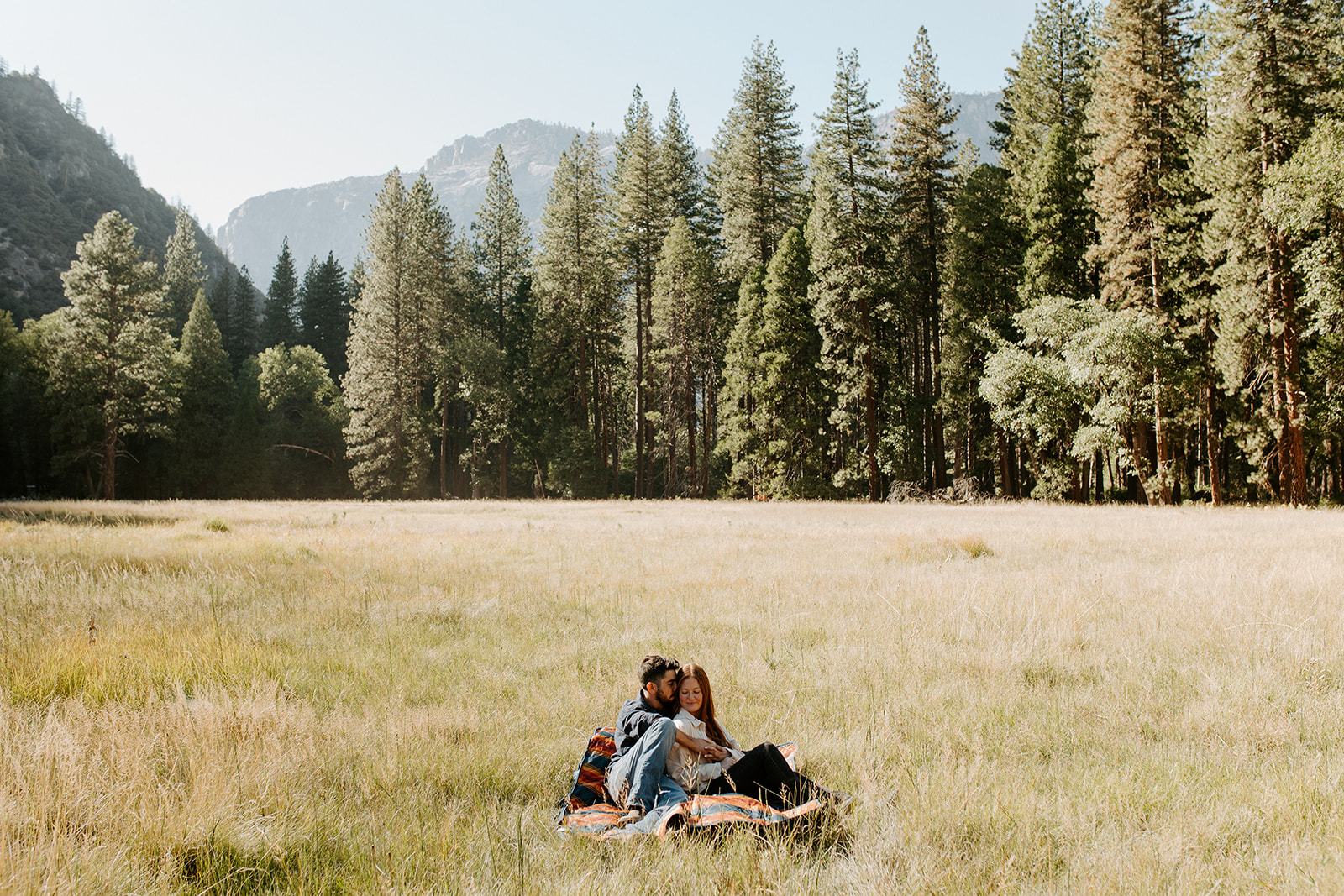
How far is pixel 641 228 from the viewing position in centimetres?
4012

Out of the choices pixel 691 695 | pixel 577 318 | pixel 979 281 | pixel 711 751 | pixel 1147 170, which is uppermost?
pixel 1147 170

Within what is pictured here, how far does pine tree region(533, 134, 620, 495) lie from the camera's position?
4109cm

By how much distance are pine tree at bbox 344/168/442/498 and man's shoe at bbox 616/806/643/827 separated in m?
43.3

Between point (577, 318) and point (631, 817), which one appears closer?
point (631, 817)

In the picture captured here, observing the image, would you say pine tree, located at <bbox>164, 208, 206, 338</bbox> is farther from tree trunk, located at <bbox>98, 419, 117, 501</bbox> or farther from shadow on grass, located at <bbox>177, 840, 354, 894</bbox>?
shadow on grass, located at <bbox>177, 840, 354, 894</bbox>

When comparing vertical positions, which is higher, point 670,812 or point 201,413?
point 201,413

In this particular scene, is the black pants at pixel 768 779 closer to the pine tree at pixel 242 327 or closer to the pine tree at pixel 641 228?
the pine tree at pixel 641 228

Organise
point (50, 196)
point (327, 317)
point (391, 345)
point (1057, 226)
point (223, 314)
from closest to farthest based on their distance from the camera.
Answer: point (1057, 226) < point (391, 345) < point (327, 317) < point (223, 314) < point (50, 196)

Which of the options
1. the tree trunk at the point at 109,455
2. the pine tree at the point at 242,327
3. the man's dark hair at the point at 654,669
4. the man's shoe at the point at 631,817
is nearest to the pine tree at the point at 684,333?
the tree trunk at the point at 109,455

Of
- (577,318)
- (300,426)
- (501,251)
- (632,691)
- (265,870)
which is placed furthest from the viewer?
(300,426)

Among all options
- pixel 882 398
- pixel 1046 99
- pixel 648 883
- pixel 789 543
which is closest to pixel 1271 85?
pixel 1046 99

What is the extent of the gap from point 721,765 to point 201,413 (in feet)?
189

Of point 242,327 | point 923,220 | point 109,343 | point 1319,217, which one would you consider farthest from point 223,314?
point 1319,217

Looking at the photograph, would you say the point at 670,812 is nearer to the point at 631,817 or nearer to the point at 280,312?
the point at 631,817
